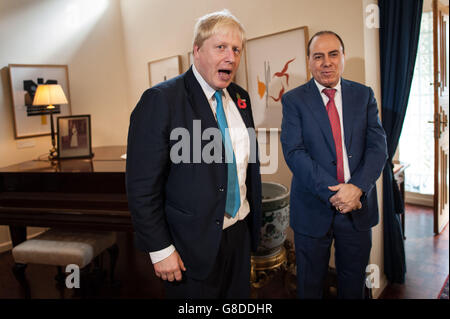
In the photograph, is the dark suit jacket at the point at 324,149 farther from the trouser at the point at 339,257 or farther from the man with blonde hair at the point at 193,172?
the man with blonde hair at the point at 193,172

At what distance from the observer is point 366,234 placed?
1.95 metres

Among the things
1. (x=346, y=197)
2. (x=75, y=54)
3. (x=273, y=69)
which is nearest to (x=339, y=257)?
(x=346, y=197)

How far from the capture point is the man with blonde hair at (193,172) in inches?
53.2

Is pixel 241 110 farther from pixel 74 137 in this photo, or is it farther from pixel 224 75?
pixel 74 137

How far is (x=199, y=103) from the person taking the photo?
1454mm

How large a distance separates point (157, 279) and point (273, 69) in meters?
2.18

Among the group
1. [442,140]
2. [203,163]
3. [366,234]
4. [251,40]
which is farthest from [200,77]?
[442,140]

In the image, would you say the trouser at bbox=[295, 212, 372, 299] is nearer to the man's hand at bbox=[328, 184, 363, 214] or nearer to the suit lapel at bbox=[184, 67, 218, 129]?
the man's hand at bbox=[328, 184, 363, 214]

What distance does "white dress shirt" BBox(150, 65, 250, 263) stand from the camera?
151 cm

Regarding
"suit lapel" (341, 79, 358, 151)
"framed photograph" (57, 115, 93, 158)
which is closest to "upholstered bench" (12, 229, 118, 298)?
"framed photograph" (57, 115, 93, 158)

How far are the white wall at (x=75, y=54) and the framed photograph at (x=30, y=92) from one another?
0.22 feet

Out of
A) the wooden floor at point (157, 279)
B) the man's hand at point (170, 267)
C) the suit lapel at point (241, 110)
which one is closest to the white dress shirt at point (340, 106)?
the suit lapel at point (241, 110)
